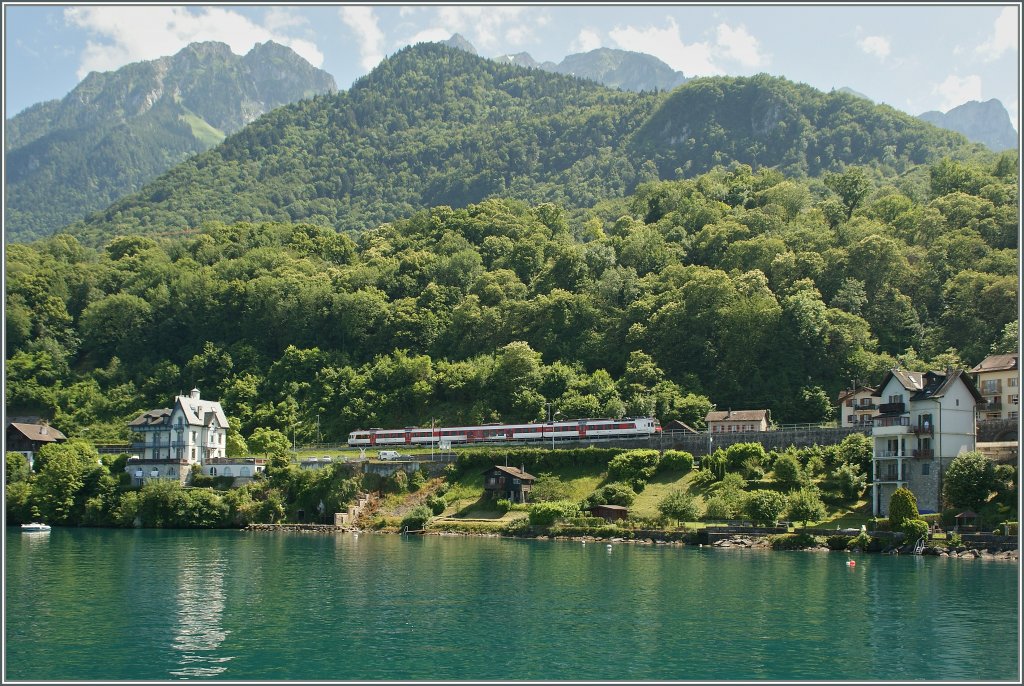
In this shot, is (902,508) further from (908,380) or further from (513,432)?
(513,432)

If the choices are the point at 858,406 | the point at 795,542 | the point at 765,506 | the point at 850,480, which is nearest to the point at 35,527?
the point at 765,506

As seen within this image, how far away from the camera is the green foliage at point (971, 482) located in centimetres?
6081

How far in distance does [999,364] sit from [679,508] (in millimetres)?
27658

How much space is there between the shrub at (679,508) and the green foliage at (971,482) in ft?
51.0

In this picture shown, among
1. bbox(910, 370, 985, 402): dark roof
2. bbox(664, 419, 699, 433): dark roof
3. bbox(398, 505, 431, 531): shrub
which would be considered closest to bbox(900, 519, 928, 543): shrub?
bbox(910, 370, 985, 402): dark roof

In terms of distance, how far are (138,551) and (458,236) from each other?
81.1 m

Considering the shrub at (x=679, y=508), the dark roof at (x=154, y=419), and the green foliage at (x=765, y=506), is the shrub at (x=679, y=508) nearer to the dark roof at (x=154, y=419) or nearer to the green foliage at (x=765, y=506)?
the green foliage at (x=765, y=506)

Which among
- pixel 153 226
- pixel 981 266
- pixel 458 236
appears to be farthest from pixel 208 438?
pixel 153 226

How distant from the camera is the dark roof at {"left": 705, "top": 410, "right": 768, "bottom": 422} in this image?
84750mm

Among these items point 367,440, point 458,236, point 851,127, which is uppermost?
point 851,127

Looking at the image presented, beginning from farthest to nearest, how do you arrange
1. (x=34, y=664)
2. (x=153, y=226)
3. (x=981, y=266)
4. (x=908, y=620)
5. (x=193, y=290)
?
(x=153, y=226) < (x=193, y=290) < (x=981, y=266) < (x=908, y=620) < (x=34, y=664)

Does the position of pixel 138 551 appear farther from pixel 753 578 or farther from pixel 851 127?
pixel 851 127

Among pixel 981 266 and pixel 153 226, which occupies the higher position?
pixel 153 226

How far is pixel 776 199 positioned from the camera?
419 feet
